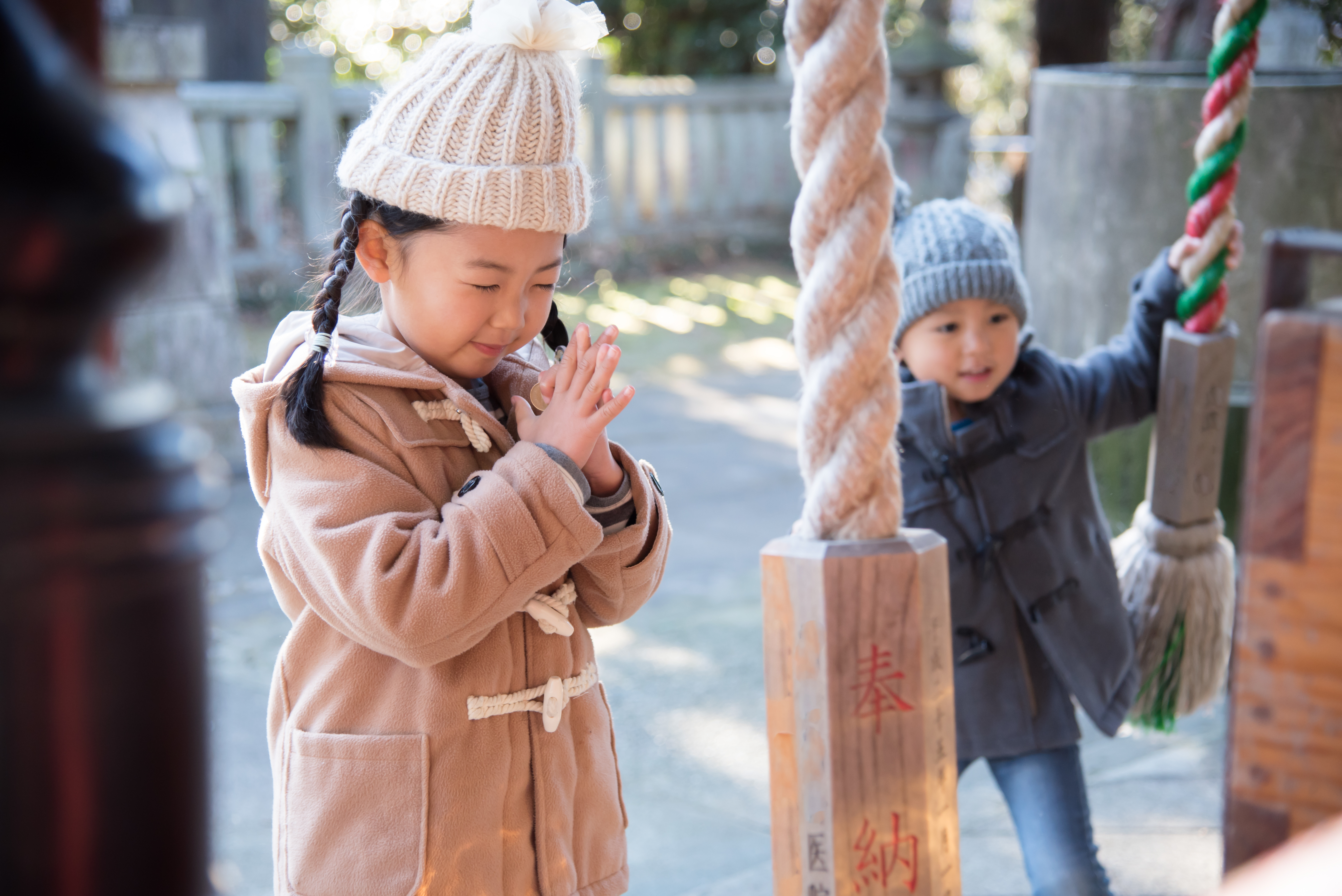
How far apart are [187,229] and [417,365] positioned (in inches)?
41.9

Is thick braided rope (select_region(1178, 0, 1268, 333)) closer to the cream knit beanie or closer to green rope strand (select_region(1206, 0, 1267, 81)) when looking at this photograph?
green rope strand (select_region(1206, 0, 1267, 81))

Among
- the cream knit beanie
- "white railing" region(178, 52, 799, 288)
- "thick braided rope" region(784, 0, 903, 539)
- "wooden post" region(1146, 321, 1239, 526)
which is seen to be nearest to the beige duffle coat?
the cream knit beanie

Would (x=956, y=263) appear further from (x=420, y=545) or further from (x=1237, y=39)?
(x=420, y=545)

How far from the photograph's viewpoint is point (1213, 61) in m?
1.73

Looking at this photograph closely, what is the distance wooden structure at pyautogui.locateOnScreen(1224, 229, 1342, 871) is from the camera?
25.9 inches

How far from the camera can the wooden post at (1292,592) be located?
2.16 feet

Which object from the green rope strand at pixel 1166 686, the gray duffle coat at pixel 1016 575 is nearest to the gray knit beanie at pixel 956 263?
the gray duffle coat at pixel 1016 575

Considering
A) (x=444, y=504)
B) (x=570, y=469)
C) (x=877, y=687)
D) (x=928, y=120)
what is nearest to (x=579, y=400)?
(x=570, y=469)

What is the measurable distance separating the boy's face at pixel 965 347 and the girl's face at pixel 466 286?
0.76 m

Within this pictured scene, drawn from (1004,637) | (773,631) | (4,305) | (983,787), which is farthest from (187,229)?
(983,787)

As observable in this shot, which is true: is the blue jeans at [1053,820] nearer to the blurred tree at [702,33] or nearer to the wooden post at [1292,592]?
the wooden post at [1292,592]

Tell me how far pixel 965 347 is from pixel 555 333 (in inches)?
27.3

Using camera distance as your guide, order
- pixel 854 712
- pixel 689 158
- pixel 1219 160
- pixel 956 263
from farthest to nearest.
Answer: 1. pixel 689 158
2. pixel 956 263
3. pixel 1219 160
4. pixel 854 712

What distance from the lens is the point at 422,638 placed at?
4.20 feet
